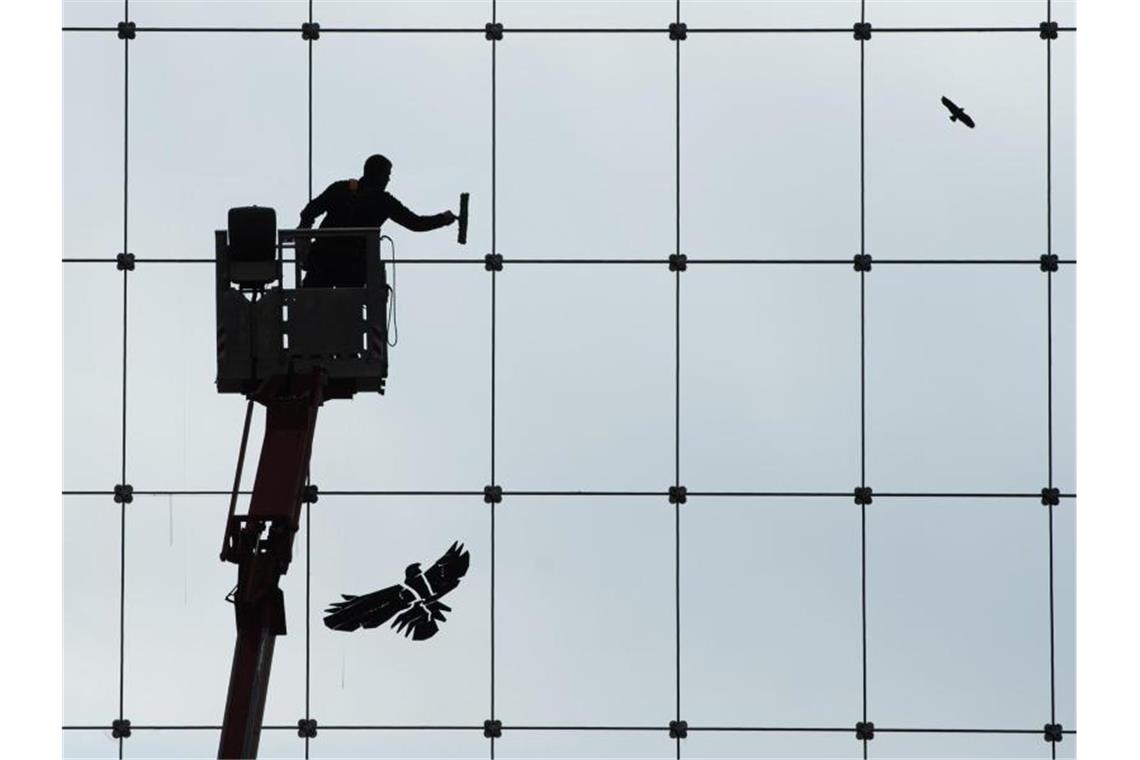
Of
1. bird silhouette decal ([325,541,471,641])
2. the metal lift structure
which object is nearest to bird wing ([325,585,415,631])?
bird silhouette decal ([325,541,471,641])

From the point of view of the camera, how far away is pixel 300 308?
13.2 m

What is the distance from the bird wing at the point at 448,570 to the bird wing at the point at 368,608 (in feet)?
0.60

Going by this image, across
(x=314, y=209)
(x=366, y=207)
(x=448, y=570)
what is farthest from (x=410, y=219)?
(x=448, y=570)

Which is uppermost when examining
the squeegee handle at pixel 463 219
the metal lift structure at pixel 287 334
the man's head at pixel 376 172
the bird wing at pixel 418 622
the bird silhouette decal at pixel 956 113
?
the bird silhouette decal at pixel 956 113

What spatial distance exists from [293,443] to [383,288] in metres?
0.99

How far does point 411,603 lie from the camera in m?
17.2

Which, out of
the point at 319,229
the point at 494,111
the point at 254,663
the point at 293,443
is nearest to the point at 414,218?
the point at 319,229

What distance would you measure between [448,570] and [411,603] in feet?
1.18

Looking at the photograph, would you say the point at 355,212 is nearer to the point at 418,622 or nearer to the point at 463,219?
the point at 463,219

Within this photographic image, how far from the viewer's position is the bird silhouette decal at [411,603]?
1709 cm

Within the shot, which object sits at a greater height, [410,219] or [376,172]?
[376,172]

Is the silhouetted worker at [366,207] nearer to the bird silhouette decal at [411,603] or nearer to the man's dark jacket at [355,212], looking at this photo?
the man's dark jacket at [355,212]

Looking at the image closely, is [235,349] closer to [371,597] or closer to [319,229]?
[319,229]

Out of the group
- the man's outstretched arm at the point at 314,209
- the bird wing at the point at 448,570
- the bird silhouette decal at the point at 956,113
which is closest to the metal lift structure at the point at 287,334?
the man's outstretched arm at the point at 314,209
